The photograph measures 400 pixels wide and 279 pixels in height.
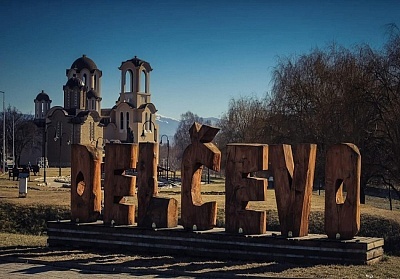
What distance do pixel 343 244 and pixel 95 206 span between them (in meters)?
5.86

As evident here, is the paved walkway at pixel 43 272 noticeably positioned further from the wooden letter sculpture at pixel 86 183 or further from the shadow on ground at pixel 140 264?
the wooden letter sculpture at pixel 86 183

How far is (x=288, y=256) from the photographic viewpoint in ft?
38.2

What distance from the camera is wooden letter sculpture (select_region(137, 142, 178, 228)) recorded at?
13203mm

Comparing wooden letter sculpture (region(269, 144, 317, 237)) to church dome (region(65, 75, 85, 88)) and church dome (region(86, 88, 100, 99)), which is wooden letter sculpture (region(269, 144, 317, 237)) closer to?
church dome (region(65, 75, 85, 88))

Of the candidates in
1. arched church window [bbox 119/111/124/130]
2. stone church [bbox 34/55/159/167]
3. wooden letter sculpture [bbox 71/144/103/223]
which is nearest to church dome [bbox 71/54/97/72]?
stone church [bbox 34/55/159/167]

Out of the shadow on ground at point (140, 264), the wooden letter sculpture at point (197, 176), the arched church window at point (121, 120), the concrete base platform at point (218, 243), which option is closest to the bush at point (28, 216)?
the concrete base platform at point (218, 243)

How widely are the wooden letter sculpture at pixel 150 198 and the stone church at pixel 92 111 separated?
63318 mm

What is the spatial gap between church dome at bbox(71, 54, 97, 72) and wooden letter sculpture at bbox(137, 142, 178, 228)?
73.4 metres

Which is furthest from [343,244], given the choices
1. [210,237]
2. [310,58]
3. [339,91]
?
[310,58]

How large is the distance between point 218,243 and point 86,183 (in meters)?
3.65

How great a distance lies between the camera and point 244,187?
40.6 feet

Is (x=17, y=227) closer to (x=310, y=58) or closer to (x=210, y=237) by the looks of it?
(x=210, y=237)

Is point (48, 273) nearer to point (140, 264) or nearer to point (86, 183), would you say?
point (140, 264)

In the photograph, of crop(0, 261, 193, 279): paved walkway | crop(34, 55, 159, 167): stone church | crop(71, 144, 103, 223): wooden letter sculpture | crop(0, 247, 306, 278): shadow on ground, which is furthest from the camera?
crop(34, 55, 159, 167): stone church
